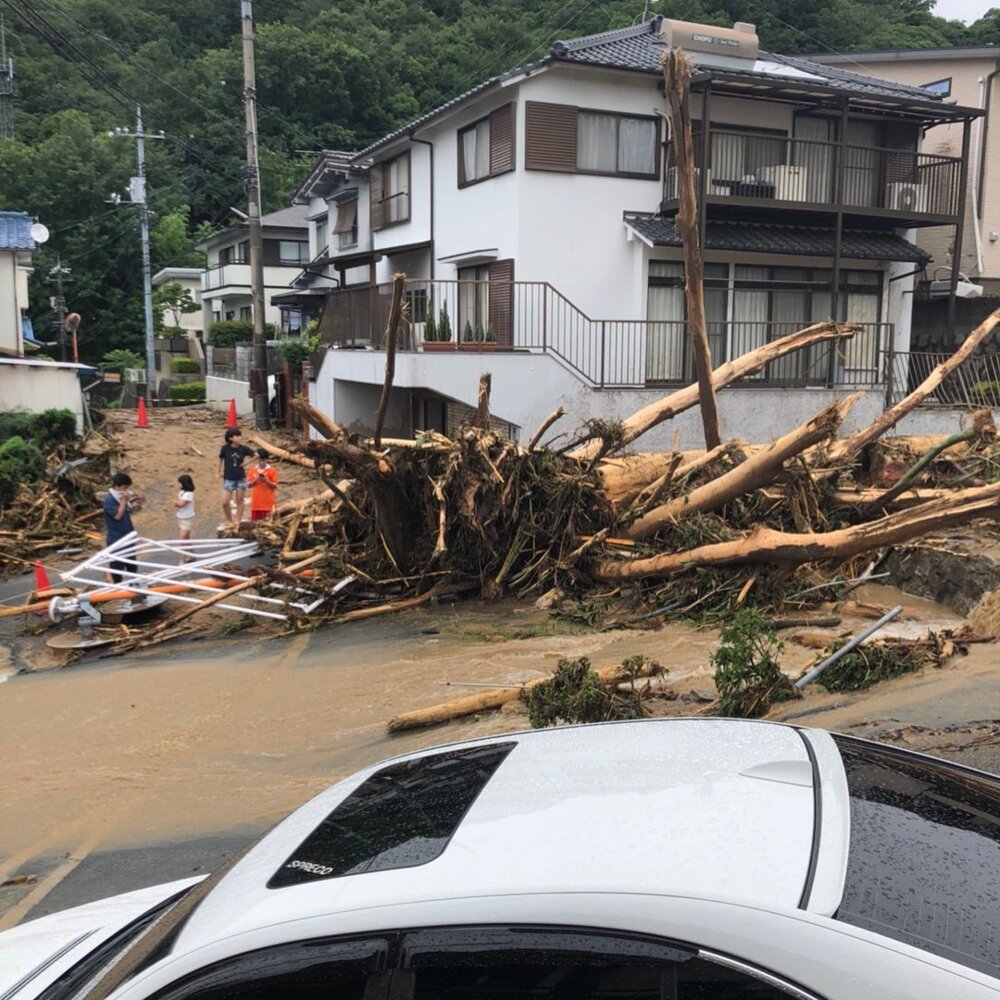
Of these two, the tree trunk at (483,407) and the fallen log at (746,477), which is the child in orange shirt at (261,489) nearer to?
the tree trunk at (483,407)

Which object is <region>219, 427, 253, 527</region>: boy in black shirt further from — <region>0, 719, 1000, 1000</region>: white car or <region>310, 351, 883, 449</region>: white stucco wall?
<region>0, 719, 1000, 1000</region>: white car

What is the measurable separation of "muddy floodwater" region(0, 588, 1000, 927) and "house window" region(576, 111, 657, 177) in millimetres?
12427

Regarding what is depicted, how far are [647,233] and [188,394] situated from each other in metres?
25.8

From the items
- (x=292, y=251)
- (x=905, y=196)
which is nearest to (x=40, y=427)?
(x=905, y=196)

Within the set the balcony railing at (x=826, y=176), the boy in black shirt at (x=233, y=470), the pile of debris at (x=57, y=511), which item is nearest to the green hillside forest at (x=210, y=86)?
the balcony railing at (x=826, y=176)

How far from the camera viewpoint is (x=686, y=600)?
391 inches

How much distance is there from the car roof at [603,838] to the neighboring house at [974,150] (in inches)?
978

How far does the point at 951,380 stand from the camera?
20.4m

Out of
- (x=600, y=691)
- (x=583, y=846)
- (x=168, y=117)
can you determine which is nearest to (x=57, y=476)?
(x=600, y=691)

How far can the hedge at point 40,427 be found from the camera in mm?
18406

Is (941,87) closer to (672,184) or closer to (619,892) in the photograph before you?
(672,184)

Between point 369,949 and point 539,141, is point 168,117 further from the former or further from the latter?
point 369,949

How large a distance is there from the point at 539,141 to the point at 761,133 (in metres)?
5.04

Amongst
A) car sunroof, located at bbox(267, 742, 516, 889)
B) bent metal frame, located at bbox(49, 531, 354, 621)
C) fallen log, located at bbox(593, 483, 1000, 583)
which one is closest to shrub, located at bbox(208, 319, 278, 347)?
bent metal frame, located at bbox(49, 531, 354, 621)
